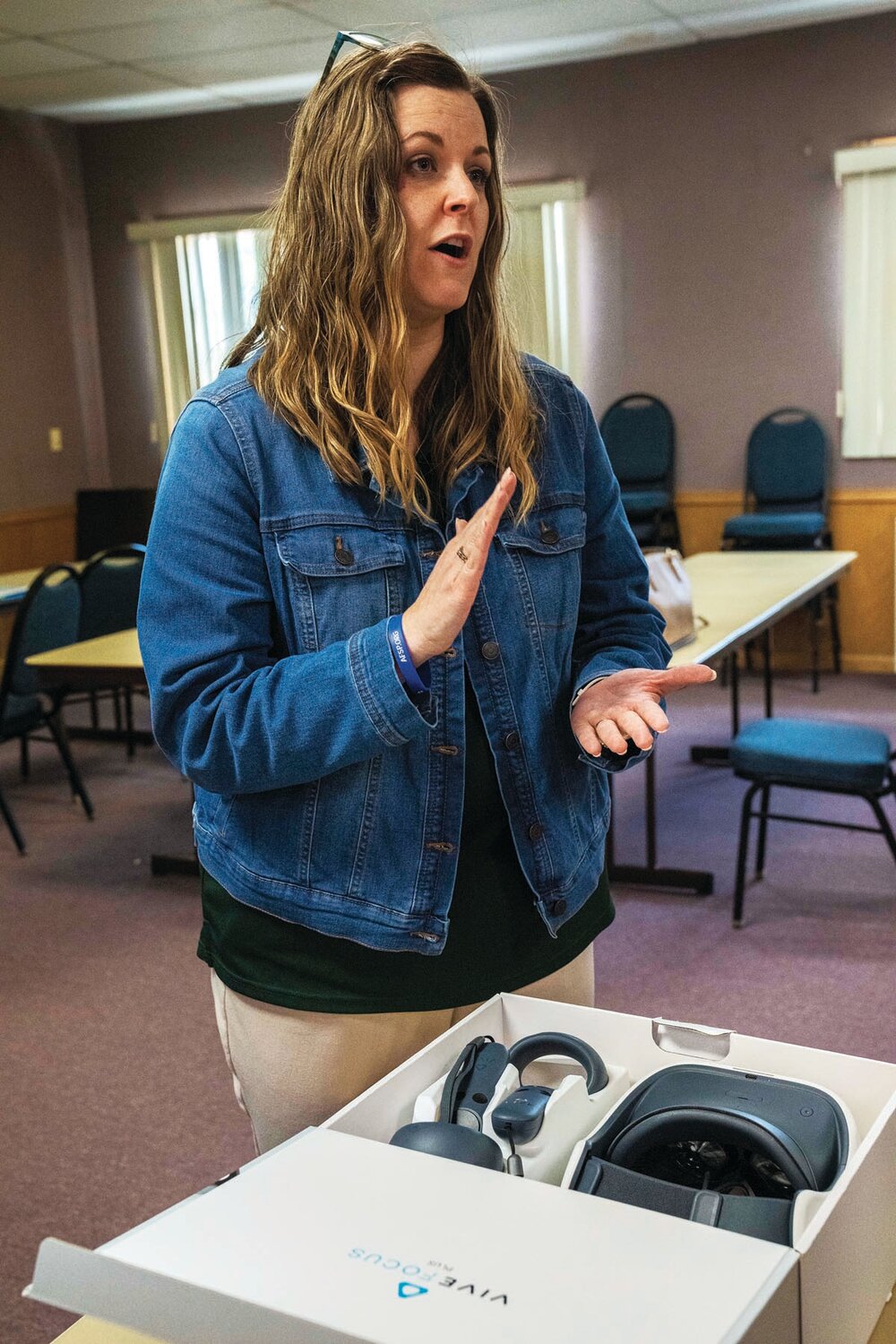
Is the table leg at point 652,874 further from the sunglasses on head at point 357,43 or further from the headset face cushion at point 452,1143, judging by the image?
the headset face cushion at point 452,1143

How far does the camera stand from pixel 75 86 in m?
6.68

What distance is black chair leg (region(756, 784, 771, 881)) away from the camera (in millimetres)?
3539

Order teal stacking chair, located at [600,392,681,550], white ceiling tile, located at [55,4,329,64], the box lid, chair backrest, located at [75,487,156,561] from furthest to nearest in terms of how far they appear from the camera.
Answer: chair backrest, located at [75,487,156,561] → teal stacking chair, located at [600,392,681,550] → white ceiling tile, located at [55,4,329,64] → the box lid

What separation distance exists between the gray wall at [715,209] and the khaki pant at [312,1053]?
573cm

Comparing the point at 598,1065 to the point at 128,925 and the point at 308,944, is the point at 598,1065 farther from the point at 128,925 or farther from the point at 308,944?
the point at 128,925

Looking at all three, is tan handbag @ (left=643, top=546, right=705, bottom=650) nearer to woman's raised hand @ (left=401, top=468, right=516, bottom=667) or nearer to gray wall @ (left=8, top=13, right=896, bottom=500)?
woman's raised hand @ (left=401, top=468, right=516, bottom=667)

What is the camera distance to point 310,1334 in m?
0.66

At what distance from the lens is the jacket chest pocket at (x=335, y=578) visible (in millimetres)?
1152

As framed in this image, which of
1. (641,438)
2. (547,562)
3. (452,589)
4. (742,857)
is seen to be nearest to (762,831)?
(742,857)

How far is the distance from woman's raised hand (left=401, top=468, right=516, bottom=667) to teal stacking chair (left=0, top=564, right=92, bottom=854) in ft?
10.8

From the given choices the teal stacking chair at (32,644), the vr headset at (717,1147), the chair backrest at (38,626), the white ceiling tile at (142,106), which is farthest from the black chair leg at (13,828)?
the white ceiling tile at (142,106)

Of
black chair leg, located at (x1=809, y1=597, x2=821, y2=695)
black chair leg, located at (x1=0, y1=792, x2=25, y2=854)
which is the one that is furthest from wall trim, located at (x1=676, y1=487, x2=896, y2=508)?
black chair leg, located at (x1=0, y1=792, x2=25, y2=854)

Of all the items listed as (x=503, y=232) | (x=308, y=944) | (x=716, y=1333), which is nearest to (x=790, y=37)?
(x=503, y=232)

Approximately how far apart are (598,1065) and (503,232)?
30.6 inches
